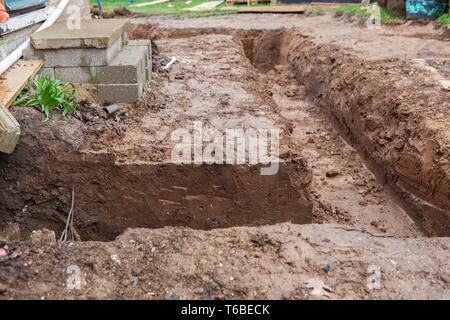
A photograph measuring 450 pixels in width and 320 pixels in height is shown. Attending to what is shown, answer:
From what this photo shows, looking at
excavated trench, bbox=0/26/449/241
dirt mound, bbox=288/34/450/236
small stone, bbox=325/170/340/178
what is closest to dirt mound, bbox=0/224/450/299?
excavated trench, bbox=0/26/449/241

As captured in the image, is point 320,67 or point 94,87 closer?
point 94,87

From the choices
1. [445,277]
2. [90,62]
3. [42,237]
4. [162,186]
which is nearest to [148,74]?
[90,62]

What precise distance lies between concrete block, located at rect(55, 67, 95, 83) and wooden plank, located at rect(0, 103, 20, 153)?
1161mm

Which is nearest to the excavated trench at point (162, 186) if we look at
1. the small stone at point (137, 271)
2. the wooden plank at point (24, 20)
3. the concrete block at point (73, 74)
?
the concrete block at point (73, 74)

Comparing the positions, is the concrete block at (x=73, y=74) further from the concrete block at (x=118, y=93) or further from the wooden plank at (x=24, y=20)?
the wooden plank at (x=24, y=20)

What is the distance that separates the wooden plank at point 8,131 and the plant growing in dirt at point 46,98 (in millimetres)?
396

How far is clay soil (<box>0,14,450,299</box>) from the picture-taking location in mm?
2145

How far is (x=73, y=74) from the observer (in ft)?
13.6

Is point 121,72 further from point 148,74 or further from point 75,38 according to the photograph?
point 148,74

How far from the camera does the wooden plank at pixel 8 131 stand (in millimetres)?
2994

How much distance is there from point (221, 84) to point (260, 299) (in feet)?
11.8
